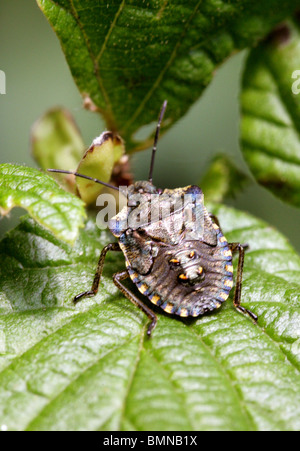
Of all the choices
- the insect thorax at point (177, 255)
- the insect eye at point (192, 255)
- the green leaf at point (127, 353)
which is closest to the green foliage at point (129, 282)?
the green leaf at point (127, 353)

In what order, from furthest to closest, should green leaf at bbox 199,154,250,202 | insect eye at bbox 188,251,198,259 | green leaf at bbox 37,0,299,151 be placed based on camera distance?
1. green leaf at bbox 199,154,250,202
2. insect eye at bbox 188,251,198,259
3. green leaf at bbox 37,0,299,151

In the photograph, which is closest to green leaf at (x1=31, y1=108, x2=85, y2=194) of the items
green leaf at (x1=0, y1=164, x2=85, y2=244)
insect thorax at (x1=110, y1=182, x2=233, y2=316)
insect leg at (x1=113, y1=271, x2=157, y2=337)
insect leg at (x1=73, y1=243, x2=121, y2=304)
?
insect thorax at (x1=110, y1=182, x2=233, y2=316)

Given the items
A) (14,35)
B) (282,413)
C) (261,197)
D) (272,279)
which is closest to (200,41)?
(272,279)

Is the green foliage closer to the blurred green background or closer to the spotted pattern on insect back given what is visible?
the spotted pattern on insect back

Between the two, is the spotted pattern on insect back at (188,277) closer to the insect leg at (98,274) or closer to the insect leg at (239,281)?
the insect leg at (239,281)

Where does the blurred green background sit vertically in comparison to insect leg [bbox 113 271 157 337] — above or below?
above

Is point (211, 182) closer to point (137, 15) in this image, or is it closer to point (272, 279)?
point (272, 279)

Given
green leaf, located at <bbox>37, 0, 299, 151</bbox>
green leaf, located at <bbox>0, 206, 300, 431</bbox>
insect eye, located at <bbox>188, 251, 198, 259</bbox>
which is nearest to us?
green leaf, located at <bbox>0, 206, 300, 431</bbox>
